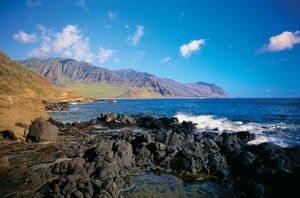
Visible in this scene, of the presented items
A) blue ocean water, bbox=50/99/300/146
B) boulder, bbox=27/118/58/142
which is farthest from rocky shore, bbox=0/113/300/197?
blue ocean water, bbox=50/99/300/146

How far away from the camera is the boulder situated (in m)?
23.5

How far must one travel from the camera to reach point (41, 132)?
2367cm

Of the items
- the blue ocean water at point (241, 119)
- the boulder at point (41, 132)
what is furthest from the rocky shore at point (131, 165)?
the blue ocean water at point (241, 119)

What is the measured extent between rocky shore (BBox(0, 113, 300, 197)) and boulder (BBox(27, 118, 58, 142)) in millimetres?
133

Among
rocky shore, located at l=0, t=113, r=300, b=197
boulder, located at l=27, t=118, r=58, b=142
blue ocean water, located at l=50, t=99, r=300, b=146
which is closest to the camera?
rocky shore, located at l=0, t=113, r=300, b=197

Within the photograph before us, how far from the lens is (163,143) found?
789 inches

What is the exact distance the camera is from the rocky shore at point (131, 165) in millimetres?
12539

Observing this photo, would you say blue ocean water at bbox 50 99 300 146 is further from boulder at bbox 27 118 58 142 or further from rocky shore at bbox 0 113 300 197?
boulder at bbox 27 118 58 142

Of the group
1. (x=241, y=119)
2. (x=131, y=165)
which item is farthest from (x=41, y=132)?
(x=241, y=119)

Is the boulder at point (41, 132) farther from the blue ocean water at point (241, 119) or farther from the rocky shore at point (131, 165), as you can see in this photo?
the blue ocean water at point (241, 119)

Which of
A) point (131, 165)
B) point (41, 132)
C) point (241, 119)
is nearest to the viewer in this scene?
point (131, 165)

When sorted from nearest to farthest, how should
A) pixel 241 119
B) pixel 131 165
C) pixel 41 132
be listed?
pixel 131 165 → pixel 41 132 → pixel 241 119

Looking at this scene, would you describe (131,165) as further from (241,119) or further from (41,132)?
(241,119)

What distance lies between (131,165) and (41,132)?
37.2ft
